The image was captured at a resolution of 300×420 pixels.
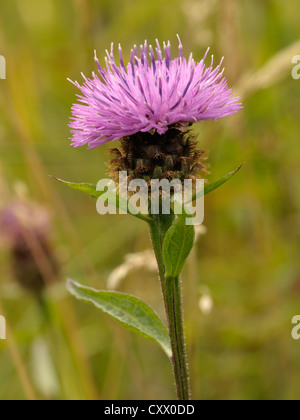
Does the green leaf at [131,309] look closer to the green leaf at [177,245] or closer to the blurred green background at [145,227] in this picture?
the green leaf at [177,245]

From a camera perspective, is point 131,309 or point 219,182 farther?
point 131,309

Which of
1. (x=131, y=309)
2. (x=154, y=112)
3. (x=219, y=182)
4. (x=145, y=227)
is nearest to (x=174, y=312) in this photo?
(x=131, y=309)

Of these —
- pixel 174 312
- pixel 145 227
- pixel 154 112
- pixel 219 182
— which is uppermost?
pixel 145 227

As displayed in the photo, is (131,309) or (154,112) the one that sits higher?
(154,112)

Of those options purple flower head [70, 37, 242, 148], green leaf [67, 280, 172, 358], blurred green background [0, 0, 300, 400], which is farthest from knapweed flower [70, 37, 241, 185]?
blurred green background [0, 0, 300, 400]

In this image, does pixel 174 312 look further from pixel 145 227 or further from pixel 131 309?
pixel 145 227

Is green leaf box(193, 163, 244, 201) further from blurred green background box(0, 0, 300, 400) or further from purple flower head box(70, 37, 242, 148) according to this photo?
blurred green background box(0, 0, 300, 400)
